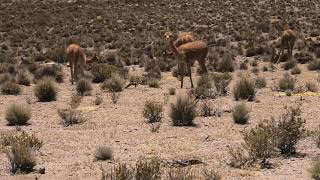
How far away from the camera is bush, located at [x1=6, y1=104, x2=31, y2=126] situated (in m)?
15.2

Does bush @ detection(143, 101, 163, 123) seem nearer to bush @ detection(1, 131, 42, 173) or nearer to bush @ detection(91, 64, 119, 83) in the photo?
bush @ detection(1, 131, 42, 173)

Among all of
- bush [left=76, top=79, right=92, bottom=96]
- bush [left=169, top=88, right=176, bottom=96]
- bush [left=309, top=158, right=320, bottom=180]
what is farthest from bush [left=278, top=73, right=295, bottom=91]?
bush [left=309, top=158, right=320, bottom=180]

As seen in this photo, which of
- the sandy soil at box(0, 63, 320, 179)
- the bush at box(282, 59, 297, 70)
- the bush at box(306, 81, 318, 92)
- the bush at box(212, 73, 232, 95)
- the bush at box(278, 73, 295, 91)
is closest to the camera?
the sandy soil at box(0, 63, 320, 179)

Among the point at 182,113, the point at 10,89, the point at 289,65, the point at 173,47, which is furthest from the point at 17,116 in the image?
the point at 289,65

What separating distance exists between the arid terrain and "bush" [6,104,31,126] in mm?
187

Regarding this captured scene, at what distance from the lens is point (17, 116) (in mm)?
15273

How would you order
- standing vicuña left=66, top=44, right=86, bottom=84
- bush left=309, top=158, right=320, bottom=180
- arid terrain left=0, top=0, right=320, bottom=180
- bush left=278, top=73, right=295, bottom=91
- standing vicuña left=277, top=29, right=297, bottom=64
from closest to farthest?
1. bush left=309, top=158, right=320, bottom=180
2. arid terrain left=0, top=0, right=320, bottom=180
3. bush left=278, top=73, right=295, bottom=91
4. standing vicuña left=66, top=44, right=86, bottom=84
5. standing vicuña left=277, top=29, right=297, bottom=64

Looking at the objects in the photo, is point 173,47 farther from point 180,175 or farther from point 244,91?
point 180,175

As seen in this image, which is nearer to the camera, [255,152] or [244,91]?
[255,152]

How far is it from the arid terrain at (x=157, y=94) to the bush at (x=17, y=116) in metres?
0.19

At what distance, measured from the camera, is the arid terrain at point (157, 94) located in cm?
1106

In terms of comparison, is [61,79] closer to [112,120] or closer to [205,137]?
[112,120]

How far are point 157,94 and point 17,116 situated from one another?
231 inches

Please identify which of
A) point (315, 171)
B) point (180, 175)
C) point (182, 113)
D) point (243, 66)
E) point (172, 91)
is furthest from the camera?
point (243, 66)
